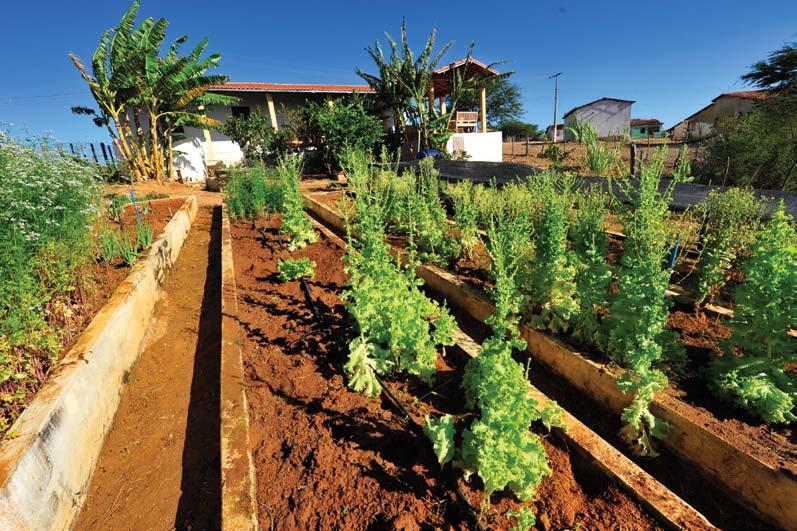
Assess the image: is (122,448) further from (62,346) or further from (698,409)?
(698,409)

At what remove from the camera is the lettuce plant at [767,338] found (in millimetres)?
2188

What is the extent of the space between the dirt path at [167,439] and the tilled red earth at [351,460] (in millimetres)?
429

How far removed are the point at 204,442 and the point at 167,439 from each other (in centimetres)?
31

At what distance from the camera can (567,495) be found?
6.54ft

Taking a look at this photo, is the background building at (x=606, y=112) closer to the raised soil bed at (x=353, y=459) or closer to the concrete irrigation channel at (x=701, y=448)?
the concrete irrigation channel at (x=701, y=448)

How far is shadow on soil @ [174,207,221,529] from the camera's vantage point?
2.17 m

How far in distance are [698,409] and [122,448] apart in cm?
407

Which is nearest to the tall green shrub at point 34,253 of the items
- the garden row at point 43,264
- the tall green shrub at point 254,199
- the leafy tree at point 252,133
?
the garden row at point 43,264

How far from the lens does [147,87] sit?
13.4 m

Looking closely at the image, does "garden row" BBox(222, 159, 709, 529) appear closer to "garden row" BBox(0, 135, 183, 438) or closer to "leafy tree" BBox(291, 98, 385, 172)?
"garden row" BBox(0, 135, 183, 438)

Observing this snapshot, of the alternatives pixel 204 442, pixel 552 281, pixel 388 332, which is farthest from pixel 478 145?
pixel 204 442

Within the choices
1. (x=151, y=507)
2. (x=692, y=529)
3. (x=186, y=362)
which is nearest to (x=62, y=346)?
Result: (x=186, y=362)

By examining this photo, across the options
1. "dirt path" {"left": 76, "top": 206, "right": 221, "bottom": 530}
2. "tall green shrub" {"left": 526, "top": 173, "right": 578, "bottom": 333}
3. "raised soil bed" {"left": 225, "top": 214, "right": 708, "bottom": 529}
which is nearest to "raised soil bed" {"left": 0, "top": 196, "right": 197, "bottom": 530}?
"dirt path" {"left": 76, "top": 206, "right": 221, "bottom": 530}

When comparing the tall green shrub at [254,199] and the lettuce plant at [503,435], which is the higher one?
the tall green shrub at [254,199]
